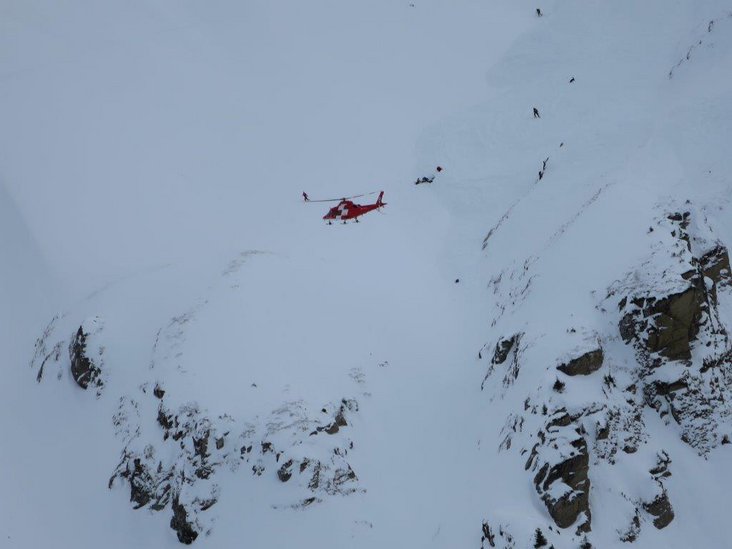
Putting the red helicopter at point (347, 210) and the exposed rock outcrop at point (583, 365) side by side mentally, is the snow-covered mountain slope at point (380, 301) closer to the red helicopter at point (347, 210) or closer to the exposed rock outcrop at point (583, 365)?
the exposed rock outcrop at point (583, 365)

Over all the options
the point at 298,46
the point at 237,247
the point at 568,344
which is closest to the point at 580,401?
the point at 568,344

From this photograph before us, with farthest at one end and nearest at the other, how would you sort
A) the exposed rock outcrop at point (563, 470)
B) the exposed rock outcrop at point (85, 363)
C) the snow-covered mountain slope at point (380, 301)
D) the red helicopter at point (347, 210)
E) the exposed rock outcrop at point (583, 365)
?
the red helicopter at point (347, 210) → the exposed rock outcrop at point (85, 363) → the exposed rock outcrop at point (583, 365) → the snow-covered mountain slope at point (380, 301) → the exposed rock outcrop at point (563, 470)

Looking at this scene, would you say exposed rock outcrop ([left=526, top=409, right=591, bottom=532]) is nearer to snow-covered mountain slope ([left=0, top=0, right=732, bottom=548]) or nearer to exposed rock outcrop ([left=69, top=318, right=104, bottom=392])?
snow-covered mountain slope ([left=0, top=0, right=732, bottom=548])

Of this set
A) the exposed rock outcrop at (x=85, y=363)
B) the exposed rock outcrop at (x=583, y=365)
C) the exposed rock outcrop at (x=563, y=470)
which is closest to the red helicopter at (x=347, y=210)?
the exposed rock outcrop at (x=85, y=363)

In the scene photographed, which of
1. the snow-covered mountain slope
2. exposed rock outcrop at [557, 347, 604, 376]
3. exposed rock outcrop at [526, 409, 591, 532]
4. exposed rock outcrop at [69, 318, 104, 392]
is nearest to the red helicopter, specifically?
the snow-covered mountain slope

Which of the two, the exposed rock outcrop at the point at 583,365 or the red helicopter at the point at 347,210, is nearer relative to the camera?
the exposed rock outcrop at the point at 583,365

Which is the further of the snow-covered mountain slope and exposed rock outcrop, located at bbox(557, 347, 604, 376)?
exposed rock outcrop, located at bbox(557, 347, 604, 376)

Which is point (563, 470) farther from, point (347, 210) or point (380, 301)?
point (347, 210)

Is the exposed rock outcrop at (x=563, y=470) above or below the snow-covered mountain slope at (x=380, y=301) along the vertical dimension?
below

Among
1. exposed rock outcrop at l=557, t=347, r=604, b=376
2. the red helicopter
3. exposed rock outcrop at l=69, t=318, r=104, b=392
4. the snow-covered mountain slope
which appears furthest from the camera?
the red helicopter
